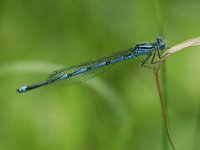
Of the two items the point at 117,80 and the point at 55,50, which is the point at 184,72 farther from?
the point at 55,50

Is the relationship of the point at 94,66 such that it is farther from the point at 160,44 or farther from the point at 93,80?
the point at 160,44

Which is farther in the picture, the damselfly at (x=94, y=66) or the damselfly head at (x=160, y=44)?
the damselfly at (x=94, y=66)

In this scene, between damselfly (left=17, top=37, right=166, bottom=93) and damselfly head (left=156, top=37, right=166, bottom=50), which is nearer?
damselfly head (left=156, top=37, right=166, bottom=50)

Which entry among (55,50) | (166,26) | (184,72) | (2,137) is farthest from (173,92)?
(2,137)

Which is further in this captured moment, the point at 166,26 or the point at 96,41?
the point at 166,26

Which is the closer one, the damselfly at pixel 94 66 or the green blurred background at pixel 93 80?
the green blurred background at pixel 93 80
